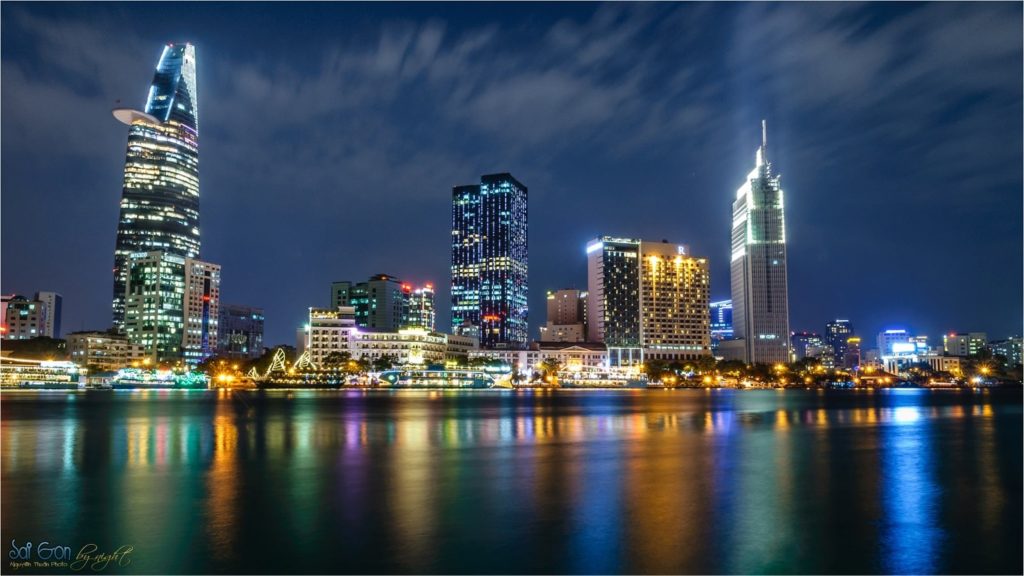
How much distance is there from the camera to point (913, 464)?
1526 inches

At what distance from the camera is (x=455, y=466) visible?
36031 mm

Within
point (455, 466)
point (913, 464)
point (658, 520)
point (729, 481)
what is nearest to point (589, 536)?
point (658, 520)

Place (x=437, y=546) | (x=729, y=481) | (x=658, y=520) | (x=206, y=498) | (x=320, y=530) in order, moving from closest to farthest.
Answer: (x=437, y=546)
(x=320, y=530)
(x=658, y=520)
(x=206, y=498)
(x=729, y=481)

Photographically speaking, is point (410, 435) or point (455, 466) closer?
point (455, 466)

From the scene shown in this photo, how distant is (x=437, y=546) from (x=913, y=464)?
2814 cm

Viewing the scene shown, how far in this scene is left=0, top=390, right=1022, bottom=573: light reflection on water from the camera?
2020 centimetres

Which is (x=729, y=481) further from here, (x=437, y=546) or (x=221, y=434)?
(x=221, y=434)

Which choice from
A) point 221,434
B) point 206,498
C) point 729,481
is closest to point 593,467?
point 729,481

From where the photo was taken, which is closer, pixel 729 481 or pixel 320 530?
pixel 320 530

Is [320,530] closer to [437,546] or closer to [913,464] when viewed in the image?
[437,546]

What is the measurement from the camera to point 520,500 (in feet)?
90.6

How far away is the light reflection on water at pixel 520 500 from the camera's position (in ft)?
66.3

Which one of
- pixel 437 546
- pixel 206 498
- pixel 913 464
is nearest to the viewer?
pixel 437 546

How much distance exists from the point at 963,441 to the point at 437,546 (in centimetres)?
4308
